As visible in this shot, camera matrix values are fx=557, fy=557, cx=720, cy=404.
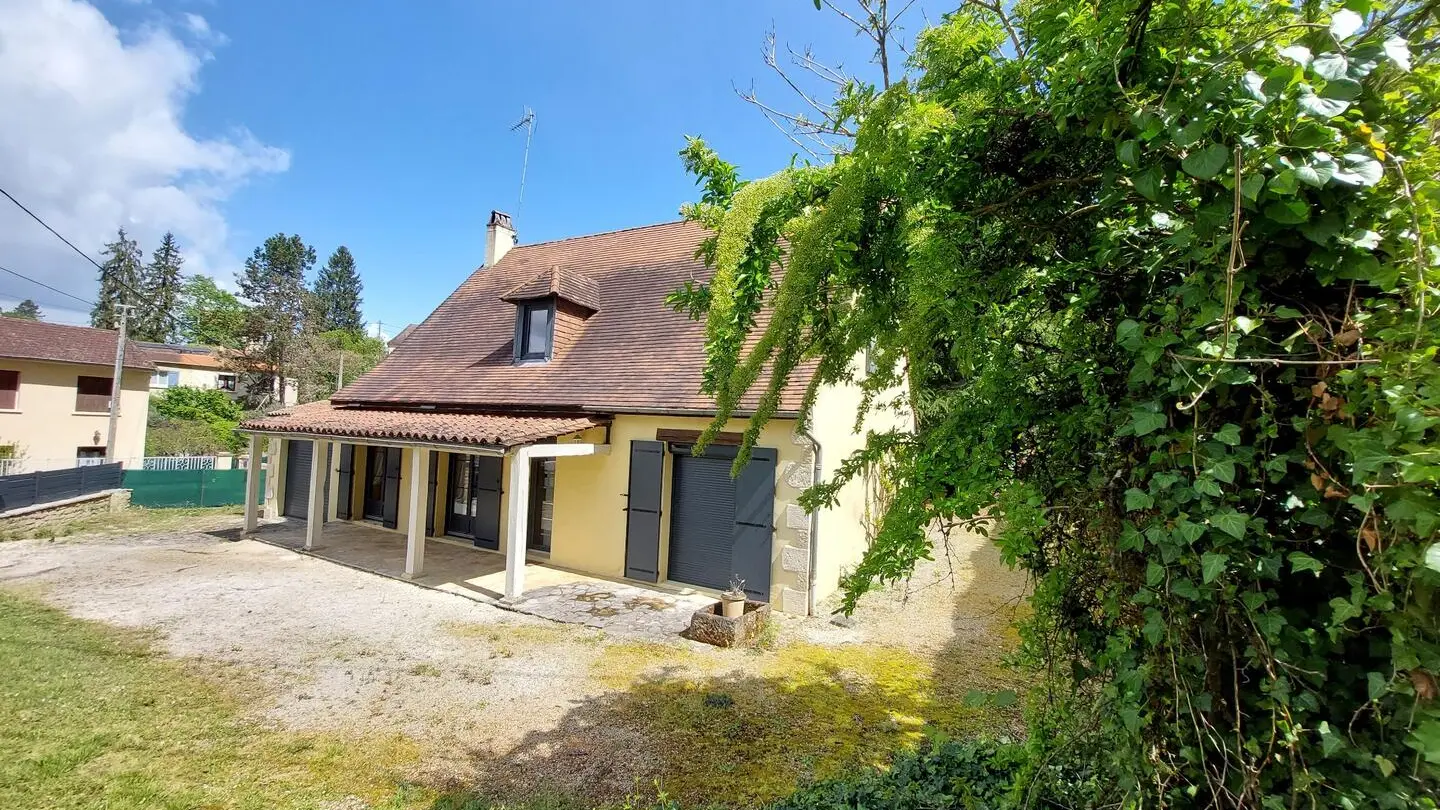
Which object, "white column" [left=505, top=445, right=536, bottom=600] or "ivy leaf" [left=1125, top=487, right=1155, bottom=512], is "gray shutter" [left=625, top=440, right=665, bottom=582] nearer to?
"white column" [left=505, top=445, right=536, bottom=600]

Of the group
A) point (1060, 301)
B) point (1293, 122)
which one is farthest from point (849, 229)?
point (1293, 122)

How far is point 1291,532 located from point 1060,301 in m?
1.16

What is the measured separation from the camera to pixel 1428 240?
123 centimetres

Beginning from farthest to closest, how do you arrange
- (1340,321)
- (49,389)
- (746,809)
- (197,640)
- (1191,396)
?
(49,389) → (197,640) → (746,809) → (1191,396) → (1340,321)

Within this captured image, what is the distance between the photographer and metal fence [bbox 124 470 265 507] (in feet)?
52.5

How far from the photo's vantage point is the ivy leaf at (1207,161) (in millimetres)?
1337

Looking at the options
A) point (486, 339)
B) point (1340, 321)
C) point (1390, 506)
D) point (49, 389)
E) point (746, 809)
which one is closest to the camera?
point (1390, 506)

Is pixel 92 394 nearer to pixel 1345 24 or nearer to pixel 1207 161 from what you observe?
pixel 1207 161

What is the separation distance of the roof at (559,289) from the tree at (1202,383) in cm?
1030

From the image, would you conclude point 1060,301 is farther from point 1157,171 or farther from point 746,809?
point 746,809

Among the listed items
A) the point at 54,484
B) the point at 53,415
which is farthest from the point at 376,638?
the point at 53,415

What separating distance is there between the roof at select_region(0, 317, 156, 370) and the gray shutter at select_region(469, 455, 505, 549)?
939 inches

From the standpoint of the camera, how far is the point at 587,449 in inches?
370

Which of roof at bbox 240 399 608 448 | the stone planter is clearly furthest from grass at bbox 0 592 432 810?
roof at bbox 240 399 608 448
